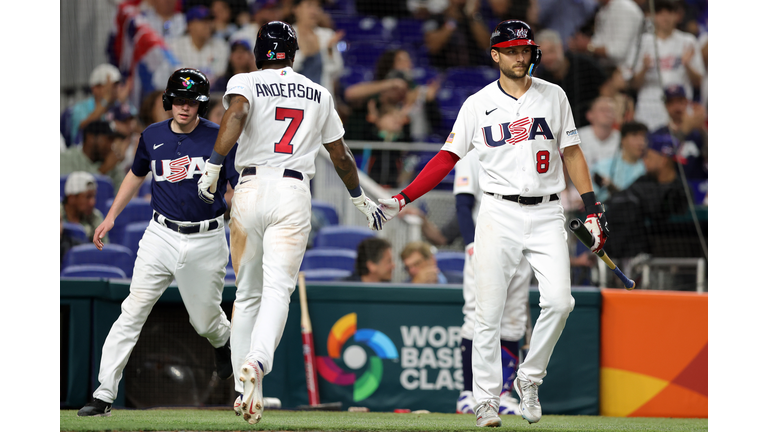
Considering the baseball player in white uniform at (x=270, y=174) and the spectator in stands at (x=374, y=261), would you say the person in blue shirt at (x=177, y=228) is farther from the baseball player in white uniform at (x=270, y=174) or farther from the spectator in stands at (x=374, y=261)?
the spectator in stands at (x=374, y=261)

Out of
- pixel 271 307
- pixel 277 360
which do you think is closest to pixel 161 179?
pixel 271 307

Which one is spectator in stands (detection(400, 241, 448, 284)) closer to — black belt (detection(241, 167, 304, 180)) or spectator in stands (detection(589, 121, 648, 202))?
spectator in stands (detection(589, 121, 648, 202))

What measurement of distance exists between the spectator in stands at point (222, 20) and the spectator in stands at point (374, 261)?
3.98 m

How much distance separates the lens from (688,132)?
938cm

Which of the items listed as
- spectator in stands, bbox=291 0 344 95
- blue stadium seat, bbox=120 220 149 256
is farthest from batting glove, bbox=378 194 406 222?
spectator in stands, bbox=291 0 344 95

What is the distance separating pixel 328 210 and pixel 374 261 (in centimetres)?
121

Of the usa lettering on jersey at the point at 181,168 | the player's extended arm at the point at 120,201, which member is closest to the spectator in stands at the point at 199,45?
the player's extended arm at the point at 120,201

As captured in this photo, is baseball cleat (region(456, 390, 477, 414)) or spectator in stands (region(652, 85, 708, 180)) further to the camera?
spectator in stands (region(652, 85, 708, 180))

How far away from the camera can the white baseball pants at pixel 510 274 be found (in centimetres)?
404

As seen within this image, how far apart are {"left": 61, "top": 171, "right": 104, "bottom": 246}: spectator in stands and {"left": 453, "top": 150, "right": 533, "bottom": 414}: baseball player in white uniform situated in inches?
136

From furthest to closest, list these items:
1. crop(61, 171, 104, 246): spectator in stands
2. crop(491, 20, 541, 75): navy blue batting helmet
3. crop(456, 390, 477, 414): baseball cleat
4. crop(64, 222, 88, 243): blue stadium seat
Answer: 1. crop(61, 171, 104, 246): spectator in stands
2. crop(64, 222, 88, 243): blue stadium seat
3. crop(456, 390, 477, 414): baseball cleat
4. crop(491, 20, 541, 75): navy blue batting helmet

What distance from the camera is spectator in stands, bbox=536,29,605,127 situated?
9617 millimetres

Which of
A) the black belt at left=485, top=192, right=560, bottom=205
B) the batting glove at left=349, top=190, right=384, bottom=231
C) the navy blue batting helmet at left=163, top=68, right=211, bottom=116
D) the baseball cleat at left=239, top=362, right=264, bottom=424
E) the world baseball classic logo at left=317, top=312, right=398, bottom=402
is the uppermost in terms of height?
the navy blue batting helmet at left=163, top=68, right=211, bottom=116

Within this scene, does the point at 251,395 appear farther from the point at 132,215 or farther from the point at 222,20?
the point at 222,20
